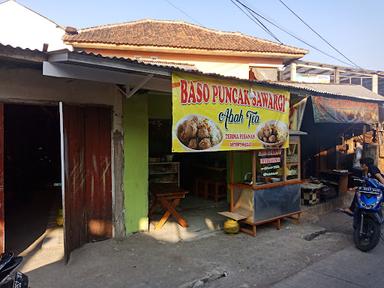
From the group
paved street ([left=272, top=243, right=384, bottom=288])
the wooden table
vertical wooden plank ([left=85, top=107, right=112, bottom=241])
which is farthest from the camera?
the wooden table

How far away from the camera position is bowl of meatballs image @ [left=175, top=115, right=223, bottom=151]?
5.07 meters

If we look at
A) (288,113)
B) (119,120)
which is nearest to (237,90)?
(288,113)

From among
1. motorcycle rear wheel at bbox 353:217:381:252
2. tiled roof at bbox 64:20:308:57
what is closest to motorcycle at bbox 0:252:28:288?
motorcycle rear wheel at bbox 353:217:381:252

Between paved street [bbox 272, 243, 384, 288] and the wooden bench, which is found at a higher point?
the wooden bench

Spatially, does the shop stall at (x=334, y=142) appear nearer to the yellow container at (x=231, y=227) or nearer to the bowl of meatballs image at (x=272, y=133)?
the bowl of meatballs image at (x=272, y=133)

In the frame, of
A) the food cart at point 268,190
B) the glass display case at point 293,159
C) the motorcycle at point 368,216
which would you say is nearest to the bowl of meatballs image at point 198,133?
the food cart at point 268,190

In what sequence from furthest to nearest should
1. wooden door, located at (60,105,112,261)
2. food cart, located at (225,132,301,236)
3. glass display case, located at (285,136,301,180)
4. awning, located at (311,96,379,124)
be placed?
awning, located at (311,96,379,124) < glass display case, located at (285,136,301,180) < food cart, located at (225,132,301,236) < wooden door, located at (60,105,112,261)

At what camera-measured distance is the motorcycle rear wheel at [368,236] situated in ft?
18.7

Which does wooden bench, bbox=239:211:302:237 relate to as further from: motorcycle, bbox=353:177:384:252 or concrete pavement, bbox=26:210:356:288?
motorcycle, bbox=353:177:384:252

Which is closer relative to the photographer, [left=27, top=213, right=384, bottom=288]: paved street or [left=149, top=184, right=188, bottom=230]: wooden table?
[left=27, top=213, right=384, bottom=288]: paved street

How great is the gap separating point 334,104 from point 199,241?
4.67 meters

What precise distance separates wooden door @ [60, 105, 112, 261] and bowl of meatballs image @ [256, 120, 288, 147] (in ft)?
9.23

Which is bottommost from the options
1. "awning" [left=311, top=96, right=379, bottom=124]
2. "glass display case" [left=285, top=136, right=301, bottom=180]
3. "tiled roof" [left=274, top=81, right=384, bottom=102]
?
"glass display case" [left=285, top=136, right=301, bottom=180]

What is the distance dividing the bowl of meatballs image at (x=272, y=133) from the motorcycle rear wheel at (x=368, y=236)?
2.07 meters
